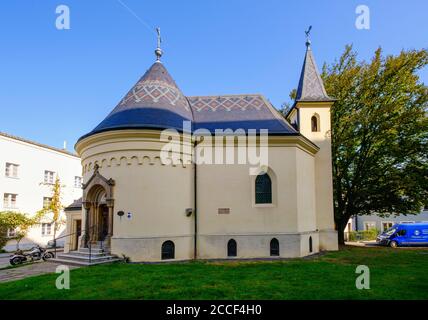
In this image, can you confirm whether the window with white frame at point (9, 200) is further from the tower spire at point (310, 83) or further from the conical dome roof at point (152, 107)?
the tower spire at point (310, 83)

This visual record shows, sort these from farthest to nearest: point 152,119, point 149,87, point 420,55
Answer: point 420,55 → point 149,87 → point 152,119

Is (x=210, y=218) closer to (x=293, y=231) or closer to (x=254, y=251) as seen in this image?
(x=254, y=251)

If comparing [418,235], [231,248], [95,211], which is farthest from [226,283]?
[418,235]

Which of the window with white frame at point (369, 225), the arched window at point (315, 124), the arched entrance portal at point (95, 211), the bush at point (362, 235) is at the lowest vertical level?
the bush at point (362, 235)

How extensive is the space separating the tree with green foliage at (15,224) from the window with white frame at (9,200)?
4.38 feet

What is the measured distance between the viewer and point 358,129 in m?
22.9

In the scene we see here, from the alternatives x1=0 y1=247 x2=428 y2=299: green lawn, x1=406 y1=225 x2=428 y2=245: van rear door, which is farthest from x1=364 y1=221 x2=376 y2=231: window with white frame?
x1=0 y1=247 x2=428 y2=299: green lawn

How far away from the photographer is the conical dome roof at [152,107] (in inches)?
607

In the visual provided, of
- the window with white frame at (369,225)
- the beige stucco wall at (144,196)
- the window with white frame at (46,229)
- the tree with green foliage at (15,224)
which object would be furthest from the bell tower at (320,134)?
the window with white frame at (46,229)

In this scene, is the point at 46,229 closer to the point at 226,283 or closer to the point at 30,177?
the point at 30,177

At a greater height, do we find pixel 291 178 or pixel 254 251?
pixel 291 178

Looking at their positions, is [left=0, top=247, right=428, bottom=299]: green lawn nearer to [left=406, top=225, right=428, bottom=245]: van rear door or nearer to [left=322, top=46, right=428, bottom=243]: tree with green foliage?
[left=322, top=46, right=428, bottom=243]: tree with green foliage
